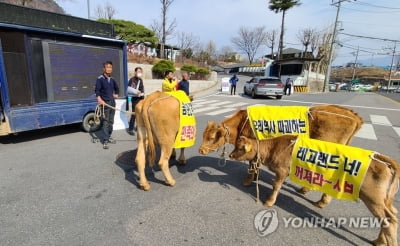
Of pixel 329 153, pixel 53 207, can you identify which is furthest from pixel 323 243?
pixel 53 207

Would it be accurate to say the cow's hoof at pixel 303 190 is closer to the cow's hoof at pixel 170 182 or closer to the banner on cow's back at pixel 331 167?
the banner on cow's back at pixel 331 167

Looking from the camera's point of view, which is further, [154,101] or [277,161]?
[154,101]

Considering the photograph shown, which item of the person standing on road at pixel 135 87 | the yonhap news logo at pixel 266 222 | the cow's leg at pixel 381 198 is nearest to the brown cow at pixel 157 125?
the yonhap news logo at pixel 266 222

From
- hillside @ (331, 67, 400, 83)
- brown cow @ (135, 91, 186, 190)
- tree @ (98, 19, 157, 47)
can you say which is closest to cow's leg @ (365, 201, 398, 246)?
brown cow @ (135, 91, 186, 190)

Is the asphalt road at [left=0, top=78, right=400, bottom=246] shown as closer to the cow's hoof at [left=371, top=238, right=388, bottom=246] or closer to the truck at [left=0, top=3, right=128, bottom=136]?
the cow's hoof at [left=371, top=238, right=388, bottom=246]

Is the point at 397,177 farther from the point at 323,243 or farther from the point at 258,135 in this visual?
the point at 258,135

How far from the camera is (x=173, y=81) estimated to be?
19.0 ft

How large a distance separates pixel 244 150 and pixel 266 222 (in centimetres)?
90

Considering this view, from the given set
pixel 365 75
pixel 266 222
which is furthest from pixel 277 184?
pixel 365 75

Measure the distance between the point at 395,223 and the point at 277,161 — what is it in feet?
4.08

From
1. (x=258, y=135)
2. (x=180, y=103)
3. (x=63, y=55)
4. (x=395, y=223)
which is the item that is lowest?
(x=395, y=223)

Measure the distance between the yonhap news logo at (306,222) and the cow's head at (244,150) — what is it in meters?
0.73

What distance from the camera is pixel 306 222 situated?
2.75m

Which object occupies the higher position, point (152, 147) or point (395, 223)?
point (152, 147)
